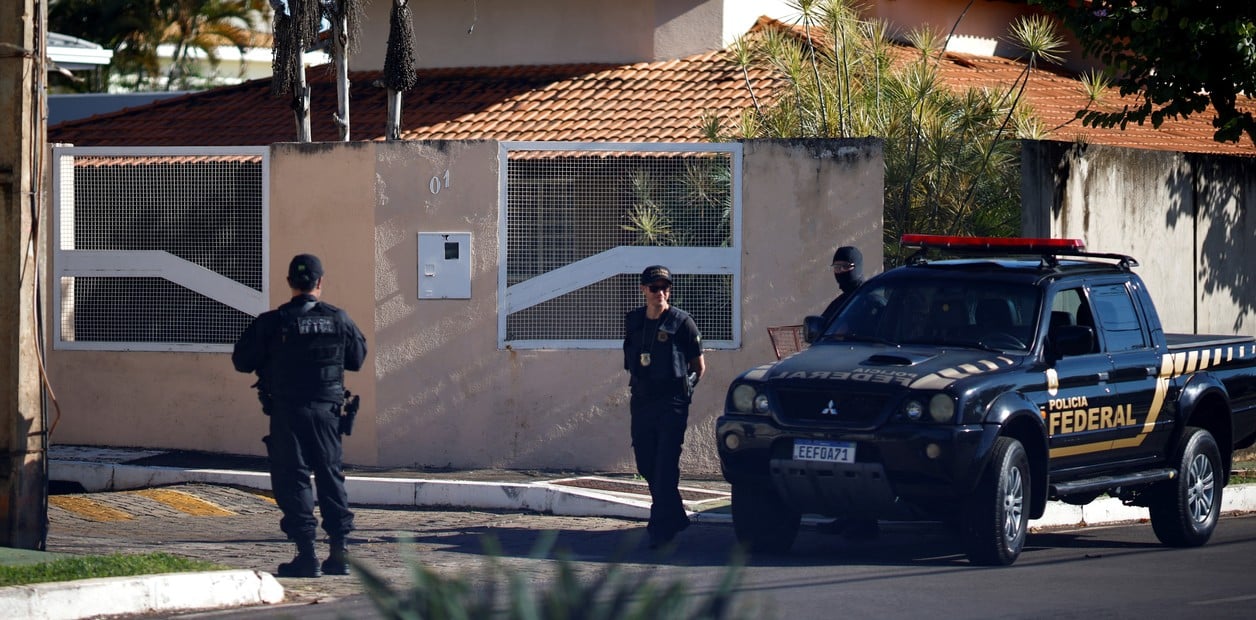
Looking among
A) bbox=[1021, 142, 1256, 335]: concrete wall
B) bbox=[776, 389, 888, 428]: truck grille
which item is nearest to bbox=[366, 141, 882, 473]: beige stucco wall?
bbox=[1021, 142, 1256, 335]: concrete wall

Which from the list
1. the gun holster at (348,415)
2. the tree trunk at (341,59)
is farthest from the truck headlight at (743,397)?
the tree trunk at (341,59)

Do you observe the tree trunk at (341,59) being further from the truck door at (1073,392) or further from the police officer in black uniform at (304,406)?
the truck door at (1073,392)

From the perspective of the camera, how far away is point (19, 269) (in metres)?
8.66

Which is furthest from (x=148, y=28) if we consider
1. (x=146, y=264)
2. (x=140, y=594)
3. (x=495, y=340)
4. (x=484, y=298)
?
(x=140, y=594)

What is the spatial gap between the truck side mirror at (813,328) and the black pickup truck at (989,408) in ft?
0.05

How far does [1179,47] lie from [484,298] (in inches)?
234

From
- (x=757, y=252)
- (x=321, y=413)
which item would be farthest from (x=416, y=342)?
(x=321, y=413)

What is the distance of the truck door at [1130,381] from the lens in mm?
9469

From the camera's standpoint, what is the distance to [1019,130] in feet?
44.2

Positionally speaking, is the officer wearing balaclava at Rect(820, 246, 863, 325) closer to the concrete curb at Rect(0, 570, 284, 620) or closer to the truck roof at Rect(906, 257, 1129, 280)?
the truck roof at Rect(906, 257, 1129, 280)

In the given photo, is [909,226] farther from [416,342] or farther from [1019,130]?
[416,342]

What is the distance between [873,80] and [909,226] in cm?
147

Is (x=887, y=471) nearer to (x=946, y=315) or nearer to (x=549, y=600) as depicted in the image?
(x=946, y=315)

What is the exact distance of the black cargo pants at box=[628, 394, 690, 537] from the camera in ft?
31.1
